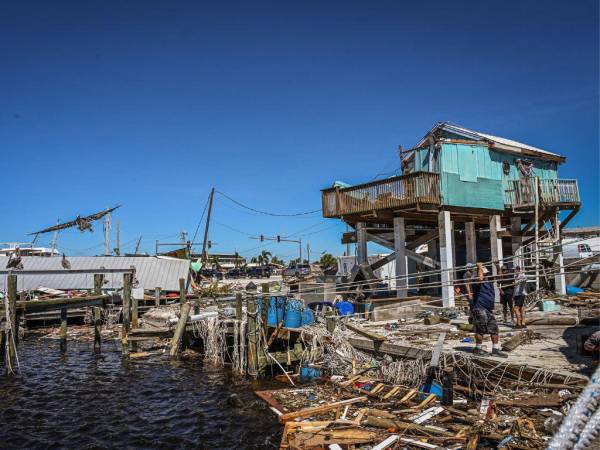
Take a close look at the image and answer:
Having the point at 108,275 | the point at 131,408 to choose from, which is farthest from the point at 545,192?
the point at 108,275

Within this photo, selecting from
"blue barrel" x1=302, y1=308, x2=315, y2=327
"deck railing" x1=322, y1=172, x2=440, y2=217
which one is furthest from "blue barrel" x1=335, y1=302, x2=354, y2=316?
"deck railing" x1=322, y1=172, x2=440, y2=217

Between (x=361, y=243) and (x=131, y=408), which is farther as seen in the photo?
(x=361, y=243)

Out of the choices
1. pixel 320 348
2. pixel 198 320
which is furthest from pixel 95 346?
pixel 320 348

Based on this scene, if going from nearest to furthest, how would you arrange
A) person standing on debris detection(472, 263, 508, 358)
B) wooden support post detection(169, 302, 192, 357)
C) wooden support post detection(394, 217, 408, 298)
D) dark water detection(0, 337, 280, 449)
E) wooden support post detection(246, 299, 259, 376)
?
dark water detection(0, 337, 280, 449) → person standing on debris detection(472, 263, 508, 358) → wooden support post detection(246, 299, 259, 376) → wooden support post detection(169, 302, 192, 357) → wooden support post detection(394, 217, 408, 298)

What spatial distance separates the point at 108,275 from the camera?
32438 millimetres

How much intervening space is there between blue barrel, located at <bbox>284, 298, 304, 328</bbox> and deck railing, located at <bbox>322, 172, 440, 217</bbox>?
23.8ft

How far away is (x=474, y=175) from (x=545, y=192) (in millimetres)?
4165

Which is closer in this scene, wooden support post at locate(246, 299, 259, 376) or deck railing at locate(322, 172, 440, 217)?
wooden support post at locate(246, 299, 259, 376)

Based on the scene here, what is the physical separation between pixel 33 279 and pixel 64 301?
15011 millimetres

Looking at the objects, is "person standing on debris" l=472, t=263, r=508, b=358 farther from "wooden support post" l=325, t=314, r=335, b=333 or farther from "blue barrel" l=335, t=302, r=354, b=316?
"blue barrel" l=335, t=302, r=354, b=316

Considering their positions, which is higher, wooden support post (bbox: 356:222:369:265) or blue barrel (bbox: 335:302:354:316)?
wooden support post (bbox: 356:222:369:265)

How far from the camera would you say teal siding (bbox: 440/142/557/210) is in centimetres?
2047

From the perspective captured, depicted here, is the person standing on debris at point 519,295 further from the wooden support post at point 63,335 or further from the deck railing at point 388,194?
the wooden support post at point 63,335

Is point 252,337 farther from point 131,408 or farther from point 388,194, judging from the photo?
point 388,194
